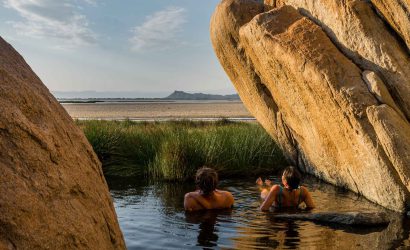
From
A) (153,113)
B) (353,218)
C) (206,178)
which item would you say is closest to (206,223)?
(206,178)

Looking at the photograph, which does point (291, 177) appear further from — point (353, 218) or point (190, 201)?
point (190, 201)

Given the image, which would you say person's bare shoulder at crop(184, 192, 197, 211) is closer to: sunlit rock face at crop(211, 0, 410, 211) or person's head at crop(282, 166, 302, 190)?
person's head at crop(282, 166, 302, 190)

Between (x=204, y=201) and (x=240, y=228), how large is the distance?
1.39 m

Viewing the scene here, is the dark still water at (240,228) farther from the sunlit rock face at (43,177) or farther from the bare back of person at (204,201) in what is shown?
the sunlit rock face at (43,177)

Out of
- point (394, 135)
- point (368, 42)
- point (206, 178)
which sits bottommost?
point (206, 178)

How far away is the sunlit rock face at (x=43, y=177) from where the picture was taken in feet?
11.6

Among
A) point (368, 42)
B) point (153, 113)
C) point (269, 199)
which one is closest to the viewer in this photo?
point (269, 199)

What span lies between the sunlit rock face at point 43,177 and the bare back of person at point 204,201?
471 cm

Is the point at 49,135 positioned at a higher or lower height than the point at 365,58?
lower

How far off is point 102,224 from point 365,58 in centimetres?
781

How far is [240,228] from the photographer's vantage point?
8.18 m

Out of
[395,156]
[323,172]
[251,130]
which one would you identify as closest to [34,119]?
[395,156]

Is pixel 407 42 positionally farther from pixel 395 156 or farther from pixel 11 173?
pixel 11 173

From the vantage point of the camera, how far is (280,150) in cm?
1561
